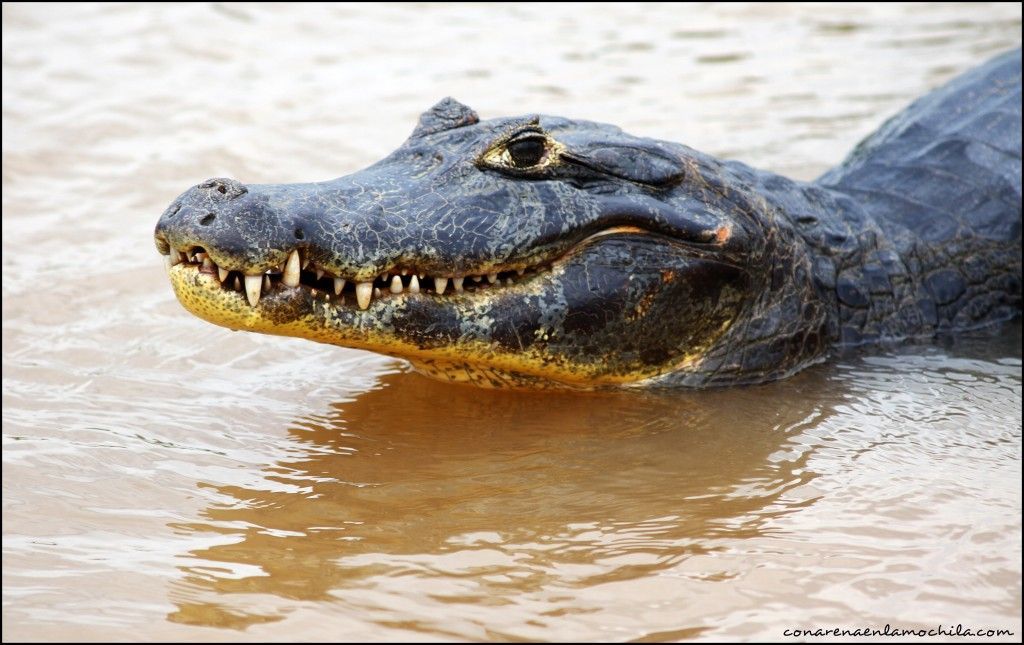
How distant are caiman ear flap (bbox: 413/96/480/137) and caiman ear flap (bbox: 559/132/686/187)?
1.32 ft

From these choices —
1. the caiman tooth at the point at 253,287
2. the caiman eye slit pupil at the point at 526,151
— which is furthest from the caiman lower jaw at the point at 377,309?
the caiman eye slit pupil at the point at 526,151

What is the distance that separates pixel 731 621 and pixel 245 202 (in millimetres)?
1942

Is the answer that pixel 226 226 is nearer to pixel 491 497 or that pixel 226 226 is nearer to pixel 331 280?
pixel 331 280

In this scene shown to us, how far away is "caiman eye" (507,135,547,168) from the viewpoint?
4.58 m

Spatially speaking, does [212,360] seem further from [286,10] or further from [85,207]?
[286,10]

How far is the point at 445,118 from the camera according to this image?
191 inches

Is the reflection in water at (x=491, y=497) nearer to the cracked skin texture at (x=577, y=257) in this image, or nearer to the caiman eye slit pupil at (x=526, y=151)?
the cracked skin texture at (x=577, y=257)

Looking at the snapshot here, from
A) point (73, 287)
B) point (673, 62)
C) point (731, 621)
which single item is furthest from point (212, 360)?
point (673, 62)

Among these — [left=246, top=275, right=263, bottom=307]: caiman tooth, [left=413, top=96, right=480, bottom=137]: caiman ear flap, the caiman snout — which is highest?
[left=413, top=96, right=480, bottom=137]: caiman ear flap

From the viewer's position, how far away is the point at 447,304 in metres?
4.36

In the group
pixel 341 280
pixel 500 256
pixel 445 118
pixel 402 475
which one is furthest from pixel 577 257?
pixel 402 475

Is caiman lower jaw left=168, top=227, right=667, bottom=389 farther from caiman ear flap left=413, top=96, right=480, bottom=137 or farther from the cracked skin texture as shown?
caiman ear flap left=413, top=96, right=480, bottom=137

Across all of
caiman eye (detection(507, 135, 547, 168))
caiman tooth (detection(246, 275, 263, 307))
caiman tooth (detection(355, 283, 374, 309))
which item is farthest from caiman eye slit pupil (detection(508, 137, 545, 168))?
caiman tooth (detection(246, 275, 263, 307))

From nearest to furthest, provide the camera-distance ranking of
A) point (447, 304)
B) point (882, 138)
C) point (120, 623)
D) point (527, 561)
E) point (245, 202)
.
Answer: point (120, 623) → point (527, 561) → point (245, 202) → point (447, 304) → point (882, 138)
